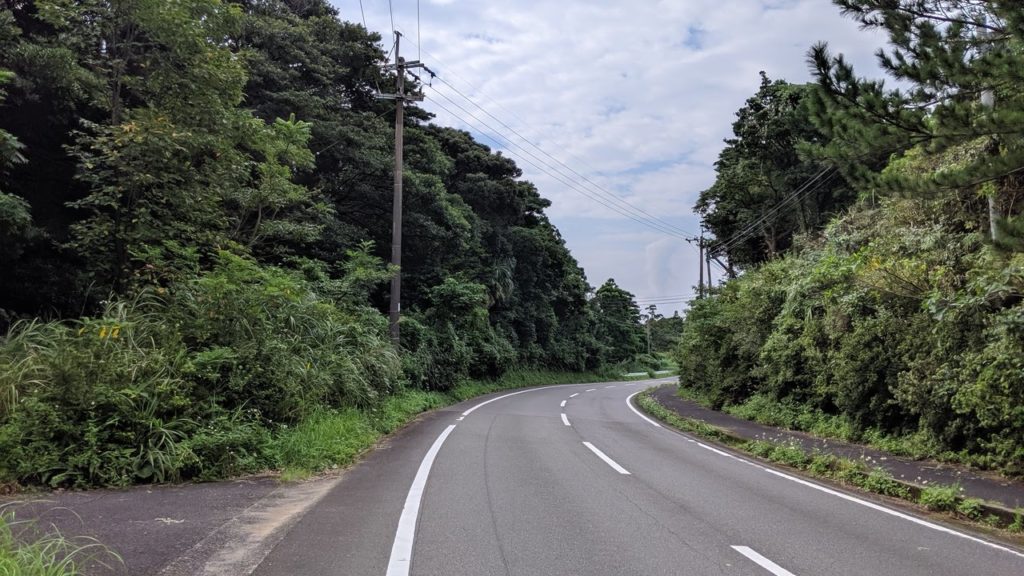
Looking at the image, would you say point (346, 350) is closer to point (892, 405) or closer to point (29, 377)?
point (29, 377)

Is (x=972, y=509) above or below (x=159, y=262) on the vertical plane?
below

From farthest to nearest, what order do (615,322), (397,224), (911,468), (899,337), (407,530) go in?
(615,322) → (397,224) → (899,337) → (911,468) → (407,530)

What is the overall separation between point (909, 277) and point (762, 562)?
25.5ft

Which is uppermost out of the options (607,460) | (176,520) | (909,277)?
(909,277)

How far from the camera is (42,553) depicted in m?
3.79

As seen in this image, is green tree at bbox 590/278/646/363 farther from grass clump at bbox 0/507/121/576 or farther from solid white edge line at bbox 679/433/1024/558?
grass clump at bbox 0/507/121/576

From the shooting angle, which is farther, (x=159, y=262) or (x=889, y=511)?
(x=159, y=262)

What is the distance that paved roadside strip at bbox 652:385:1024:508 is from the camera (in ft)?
23.4

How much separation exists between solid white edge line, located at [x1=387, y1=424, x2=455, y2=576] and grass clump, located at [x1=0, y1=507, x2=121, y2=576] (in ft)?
6.53

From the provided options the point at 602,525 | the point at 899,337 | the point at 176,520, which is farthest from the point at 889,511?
the point at 176,520

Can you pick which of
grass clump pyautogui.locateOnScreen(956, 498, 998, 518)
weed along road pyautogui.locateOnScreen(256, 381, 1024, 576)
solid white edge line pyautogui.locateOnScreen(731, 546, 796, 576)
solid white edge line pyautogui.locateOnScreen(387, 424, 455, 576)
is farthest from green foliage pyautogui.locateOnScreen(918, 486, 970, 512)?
solid white edge line pyautogui.locateOnScreen(387, 424, 455, 576)

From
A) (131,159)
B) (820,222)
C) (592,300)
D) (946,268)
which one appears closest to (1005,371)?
(946,268)

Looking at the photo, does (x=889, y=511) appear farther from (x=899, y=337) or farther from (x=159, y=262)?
(x=159, y=262)

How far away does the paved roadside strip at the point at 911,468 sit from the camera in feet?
23.4
